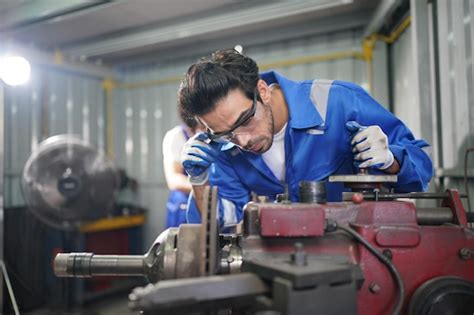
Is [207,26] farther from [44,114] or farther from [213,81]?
[213,81]

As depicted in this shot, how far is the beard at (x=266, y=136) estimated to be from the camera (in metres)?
1.25

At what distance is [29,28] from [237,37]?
158 cm

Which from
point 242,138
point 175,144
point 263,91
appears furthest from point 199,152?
point 175,144

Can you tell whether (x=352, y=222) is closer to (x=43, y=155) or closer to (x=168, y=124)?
(x=43, y=155)

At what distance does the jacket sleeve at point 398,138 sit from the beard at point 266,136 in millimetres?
257

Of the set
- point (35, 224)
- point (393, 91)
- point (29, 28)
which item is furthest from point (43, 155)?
point (393, 91)

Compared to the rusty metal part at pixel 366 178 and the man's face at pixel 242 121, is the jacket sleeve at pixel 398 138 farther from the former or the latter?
the man's face at pixel 242 121

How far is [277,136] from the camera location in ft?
4.54

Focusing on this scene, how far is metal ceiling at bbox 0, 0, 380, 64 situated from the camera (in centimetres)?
260

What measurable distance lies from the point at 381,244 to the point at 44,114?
3.34 metres

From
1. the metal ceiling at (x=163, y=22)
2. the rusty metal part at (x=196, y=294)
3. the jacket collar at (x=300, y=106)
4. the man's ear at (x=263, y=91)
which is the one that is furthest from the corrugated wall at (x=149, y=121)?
the rusty metal part at (x=196, y=294)

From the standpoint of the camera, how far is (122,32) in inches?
126

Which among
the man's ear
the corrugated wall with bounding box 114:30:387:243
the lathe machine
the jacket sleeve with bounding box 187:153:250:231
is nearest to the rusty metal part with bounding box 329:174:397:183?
the lathe machine

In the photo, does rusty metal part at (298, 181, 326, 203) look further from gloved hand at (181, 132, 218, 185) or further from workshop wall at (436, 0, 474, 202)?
workshop wall at (436, 0, 474, 202)
